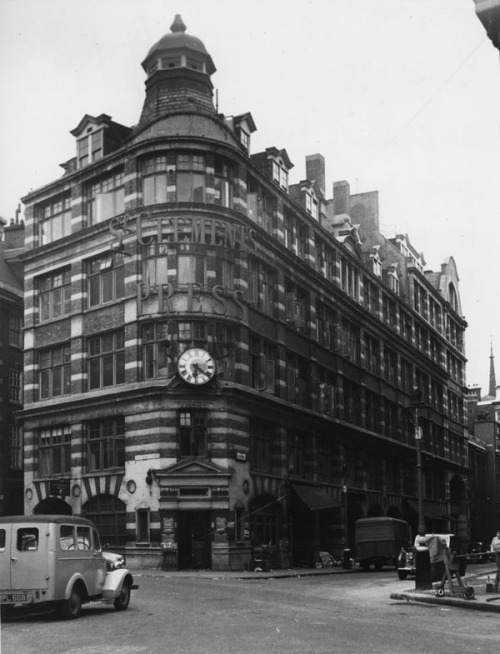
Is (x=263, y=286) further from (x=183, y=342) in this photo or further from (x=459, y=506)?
(x=459, y=506)

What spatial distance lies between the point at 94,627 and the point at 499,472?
89.3m

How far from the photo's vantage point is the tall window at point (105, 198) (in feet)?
145

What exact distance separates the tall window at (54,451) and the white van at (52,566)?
25404 mm

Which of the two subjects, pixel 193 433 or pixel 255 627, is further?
pixel 193 433

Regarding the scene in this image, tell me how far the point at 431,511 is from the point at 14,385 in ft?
105

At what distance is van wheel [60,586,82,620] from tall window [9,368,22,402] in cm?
3399

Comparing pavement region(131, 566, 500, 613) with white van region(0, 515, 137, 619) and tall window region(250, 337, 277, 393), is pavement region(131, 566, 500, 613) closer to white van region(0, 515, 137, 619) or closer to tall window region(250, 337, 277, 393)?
white van region(0, 515, 137, 619)

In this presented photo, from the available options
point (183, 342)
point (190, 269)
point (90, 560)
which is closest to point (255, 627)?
point (90, 560)

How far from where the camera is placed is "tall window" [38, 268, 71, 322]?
46281 mm

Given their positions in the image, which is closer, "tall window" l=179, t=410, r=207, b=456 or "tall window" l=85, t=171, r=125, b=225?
"tall window" l=179, t=410, r=207, b=456

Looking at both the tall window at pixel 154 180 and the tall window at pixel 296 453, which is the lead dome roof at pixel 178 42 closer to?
the tall window at pixel 154 180

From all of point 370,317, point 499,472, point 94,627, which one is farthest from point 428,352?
point 94,627

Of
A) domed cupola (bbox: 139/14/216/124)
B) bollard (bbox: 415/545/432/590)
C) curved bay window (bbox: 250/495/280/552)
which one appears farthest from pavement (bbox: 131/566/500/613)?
domed cupola (bbox: 139/14/216/124)

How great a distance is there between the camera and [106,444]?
43188mm
